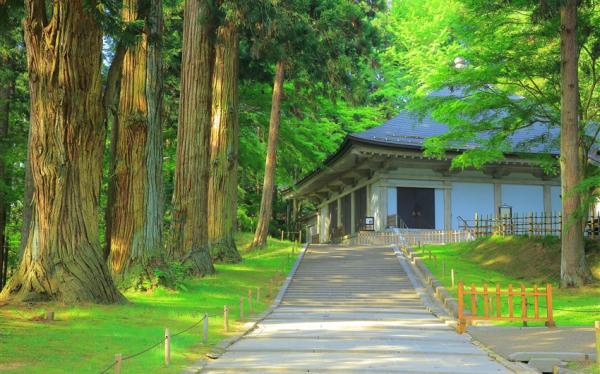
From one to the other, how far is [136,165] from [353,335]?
23.6 feet

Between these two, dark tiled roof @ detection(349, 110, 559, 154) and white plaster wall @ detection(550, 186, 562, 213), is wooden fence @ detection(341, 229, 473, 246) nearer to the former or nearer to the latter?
dark tiled roof @ detection(349, 110, 559, 154)

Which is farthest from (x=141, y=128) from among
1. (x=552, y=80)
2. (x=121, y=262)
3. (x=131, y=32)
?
(x=552, y=80)

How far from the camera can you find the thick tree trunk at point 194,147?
19.1 meters

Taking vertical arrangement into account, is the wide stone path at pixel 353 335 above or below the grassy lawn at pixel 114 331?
below

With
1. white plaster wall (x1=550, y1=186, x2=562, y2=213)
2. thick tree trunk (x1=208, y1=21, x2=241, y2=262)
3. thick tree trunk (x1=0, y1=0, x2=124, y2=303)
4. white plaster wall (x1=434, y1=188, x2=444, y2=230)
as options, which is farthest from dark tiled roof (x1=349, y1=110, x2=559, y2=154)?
thick tree trunk (x1=0, y1=0, x2=124, y2=303)

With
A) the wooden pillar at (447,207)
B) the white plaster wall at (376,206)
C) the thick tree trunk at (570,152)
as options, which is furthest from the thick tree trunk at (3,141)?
the wooden pillar at (447,207)

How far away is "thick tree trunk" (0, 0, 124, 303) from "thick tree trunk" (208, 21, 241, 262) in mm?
9903

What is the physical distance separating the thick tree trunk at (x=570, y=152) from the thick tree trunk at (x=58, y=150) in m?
12.7

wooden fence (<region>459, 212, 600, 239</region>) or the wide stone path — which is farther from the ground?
wooden fence (<region>459, 212, 600, 239</region>)

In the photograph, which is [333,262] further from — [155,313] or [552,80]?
[155,313]

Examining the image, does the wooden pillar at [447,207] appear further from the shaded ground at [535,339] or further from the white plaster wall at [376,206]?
the shaded ground at [535,339]

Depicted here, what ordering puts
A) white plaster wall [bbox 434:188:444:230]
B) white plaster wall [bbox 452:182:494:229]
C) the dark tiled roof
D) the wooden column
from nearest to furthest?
the dark tiled roof → white plaster wall [bbox 434:188:444:230] → white plaster wall [bbox 452:182:494:229] → the wooden column

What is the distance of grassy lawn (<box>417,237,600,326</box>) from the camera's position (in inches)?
594

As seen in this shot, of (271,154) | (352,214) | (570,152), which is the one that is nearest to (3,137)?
(271,154)
